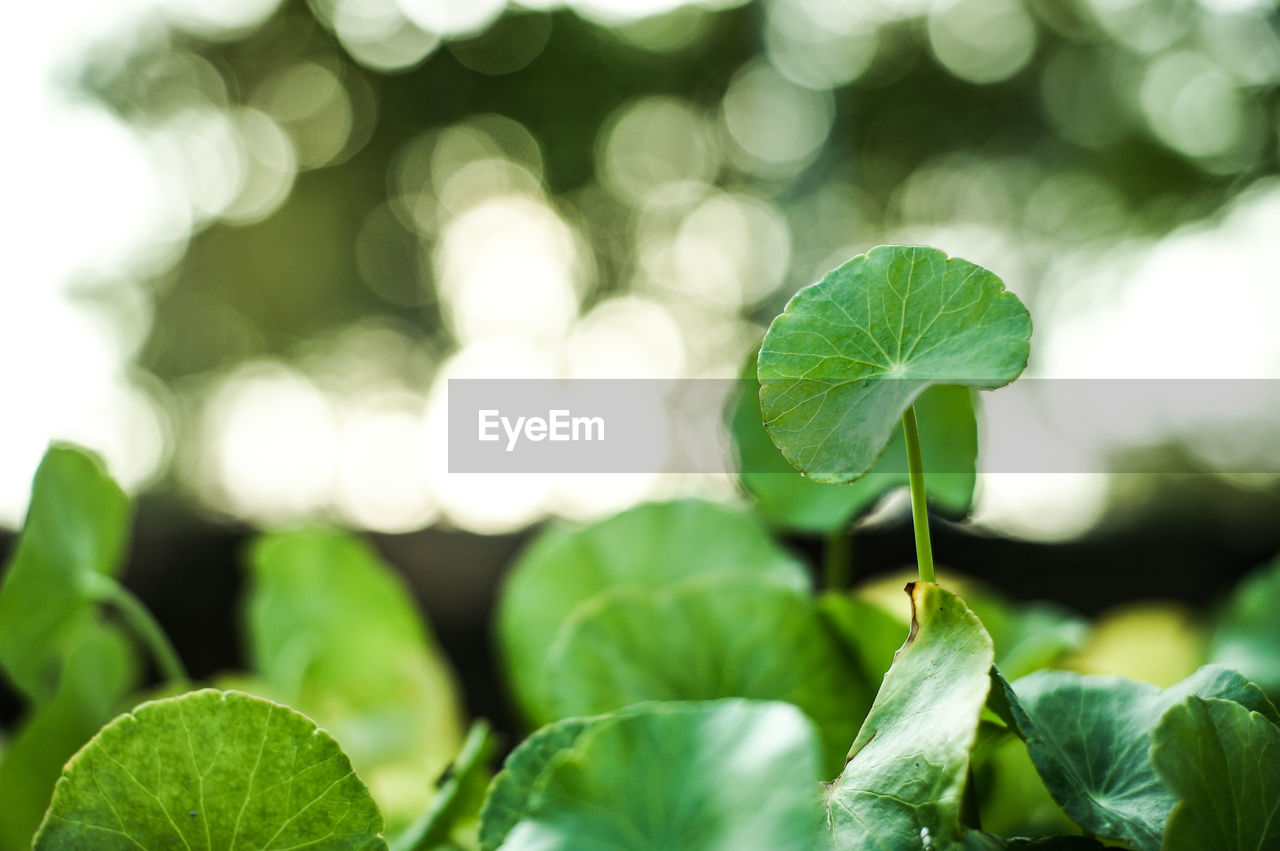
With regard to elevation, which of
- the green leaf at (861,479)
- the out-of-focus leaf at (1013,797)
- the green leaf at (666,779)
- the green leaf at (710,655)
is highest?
the green leaf at (861,479)

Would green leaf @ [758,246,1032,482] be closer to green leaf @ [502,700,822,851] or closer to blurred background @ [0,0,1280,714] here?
green leaf @ [502,700,822,851]

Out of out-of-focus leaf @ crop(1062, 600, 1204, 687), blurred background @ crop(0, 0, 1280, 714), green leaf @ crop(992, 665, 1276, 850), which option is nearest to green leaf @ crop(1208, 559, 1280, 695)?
out-of-focus leaf @ crop(1062, 600, 1204, 687)

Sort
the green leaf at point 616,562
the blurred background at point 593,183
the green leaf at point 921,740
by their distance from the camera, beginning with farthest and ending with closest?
the blurred background at point 593,183 → the green leaf at point 616,562 → the green leaf at point 921,740

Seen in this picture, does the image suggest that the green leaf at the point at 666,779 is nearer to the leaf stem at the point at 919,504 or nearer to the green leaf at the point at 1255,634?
the leaf stem at the point at 919,504

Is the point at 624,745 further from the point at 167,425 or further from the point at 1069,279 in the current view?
the point at 167,425

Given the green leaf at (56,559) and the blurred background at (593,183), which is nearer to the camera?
the green leaf at (56,559)

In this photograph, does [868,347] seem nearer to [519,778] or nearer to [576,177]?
[519,778]

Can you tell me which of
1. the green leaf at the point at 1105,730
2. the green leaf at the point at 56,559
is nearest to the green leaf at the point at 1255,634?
the green leaf at the point at 1105,730

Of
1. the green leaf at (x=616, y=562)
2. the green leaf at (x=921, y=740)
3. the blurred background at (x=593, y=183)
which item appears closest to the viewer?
the green leaf at (x=921, y=740)
